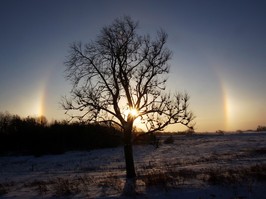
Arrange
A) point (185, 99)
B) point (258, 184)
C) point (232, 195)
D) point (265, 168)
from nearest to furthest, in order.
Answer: point (232, 195) < point (258, 184) < point (265, 168) < point (185, 99)

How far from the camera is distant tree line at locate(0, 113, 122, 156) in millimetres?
61638

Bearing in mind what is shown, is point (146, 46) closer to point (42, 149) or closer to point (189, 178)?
point (189, 178)

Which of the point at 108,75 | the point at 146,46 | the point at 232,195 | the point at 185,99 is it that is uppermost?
the point at 146,46

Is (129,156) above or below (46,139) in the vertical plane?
below

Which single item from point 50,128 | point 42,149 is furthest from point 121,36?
point 50,128

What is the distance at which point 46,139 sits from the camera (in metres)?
64.8

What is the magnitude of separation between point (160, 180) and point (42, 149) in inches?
1758

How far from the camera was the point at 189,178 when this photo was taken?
2073 centimetres

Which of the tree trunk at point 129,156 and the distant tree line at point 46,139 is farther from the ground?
the distant tree line at point 46,139

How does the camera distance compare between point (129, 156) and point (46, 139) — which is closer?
point (129, 156)

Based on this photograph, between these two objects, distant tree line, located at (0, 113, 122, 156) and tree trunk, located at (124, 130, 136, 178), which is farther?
distant tree line, located at (0, 113, 122, 156)

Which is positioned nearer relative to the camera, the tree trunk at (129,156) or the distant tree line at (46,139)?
the tree trunk at (129,156)

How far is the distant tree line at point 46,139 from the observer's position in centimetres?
6164

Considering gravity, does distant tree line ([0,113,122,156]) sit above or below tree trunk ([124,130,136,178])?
above
